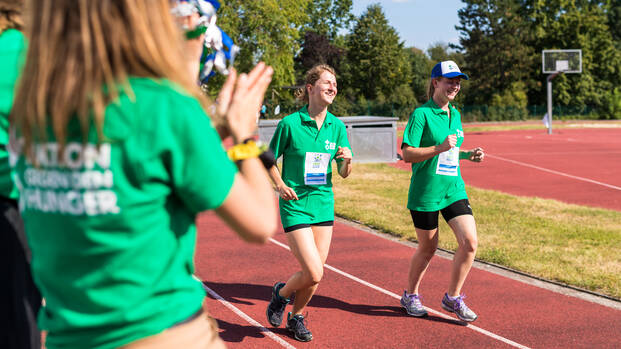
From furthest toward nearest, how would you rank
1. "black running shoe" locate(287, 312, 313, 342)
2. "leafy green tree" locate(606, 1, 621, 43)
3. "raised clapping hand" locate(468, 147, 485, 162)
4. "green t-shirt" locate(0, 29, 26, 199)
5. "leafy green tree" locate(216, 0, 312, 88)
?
1. "leafy green tree" locate(606, 1, 621, 43)
2. "leafy green tree" locate(216, 0, 312, 88)
3. "raised clapping hand" locate(468, 147, 485, 162)
4. "black running shoe" locate(287, 312, 313, 342)
5. "green t-shirt" locate(0, 29, 26, 199)

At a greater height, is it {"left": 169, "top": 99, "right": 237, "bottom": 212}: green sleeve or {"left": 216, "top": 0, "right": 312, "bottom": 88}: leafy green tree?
{"left": 216, "top": 0, "right": 312, "bottom": 88}: leafy green tree

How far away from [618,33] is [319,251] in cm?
9139

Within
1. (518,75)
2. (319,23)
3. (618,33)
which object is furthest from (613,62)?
→ (319,23)

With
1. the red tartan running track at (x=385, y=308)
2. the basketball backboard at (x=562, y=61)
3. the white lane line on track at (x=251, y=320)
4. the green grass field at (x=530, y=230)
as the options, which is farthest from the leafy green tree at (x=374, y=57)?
the white lane line on track at (x=251, y=320)

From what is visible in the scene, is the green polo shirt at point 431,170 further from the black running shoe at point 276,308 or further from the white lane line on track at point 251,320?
the white lane line on track at point 251,320

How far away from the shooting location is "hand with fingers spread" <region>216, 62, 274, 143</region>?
1594 mm

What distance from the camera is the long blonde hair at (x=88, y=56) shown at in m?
1.31

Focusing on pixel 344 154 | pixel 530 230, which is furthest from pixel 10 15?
pixel 530 230

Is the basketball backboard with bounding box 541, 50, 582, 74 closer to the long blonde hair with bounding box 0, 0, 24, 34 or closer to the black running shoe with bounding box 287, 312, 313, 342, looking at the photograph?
the black running shoe with bounding box 287, 312, 313, 342

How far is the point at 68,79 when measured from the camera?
4.32ft

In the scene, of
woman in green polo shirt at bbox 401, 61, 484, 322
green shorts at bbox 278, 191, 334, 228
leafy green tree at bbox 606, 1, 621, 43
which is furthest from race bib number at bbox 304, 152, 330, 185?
leafy green tree at bbox 606, 1, 621, 43

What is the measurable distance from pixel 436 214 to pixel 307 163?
1.24 metres

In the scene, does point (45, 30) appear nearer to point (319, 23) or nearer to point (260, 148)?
point (260, 148)

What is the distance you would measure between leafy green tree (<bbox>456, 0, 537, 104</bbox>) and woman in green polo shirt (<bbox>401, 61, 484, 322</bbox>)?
63918 millimetres
